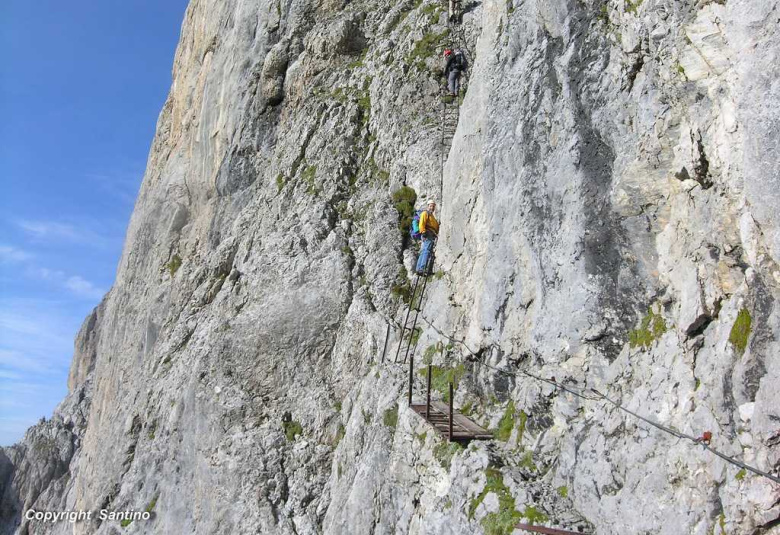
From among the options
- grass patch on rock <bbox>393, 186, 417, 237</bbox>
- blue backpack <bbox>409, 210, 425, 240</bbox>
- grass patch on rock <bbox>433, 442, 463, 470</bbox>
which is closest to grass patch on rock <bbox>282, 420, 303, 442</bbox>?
blue backpack <bbox>409, 210, 425, 240</bbox>

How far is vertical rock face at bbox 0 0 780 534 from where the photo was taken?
7.46m

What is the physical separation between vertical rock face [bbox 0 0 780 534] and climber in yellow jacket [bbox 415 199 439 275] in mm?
776

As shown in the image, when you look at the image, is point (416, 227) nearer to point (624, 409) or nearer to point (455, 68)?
point (455, 68)

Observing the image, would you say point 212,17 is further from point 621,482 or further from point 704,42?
point 621,482

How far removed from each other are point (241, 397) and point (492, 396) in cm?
911

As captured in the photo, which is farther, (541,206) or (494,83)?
(494,83)

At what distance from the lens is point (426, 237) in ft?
56.1

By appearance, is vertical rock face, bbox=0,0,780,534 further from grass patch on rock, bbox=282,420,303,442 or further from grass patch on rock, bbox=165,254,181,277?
grass patch on rock, bbox=165,254,181,277

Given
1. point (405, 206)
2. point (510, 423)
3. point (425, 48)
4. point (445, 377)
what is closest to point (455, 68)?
point (425, 48)

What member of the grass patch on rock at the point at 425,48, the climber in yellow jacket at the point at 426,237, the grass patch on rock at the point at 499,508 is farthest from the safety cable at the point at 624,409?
the grass patch on rock at the point at 425,48

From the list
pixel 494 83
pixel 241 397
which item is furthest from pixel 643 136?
pixel 241 397

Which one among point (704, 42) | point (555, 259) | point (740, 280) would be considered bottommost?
point (740, 280)

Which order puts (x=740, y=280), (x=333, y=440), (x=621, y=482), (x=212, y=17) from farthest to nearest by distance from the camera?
(x=212, y=17) → (x=333, y=440) → (x=621, y=482) → (x=740, y=280)

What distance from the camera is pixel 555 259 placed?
11.0 m
